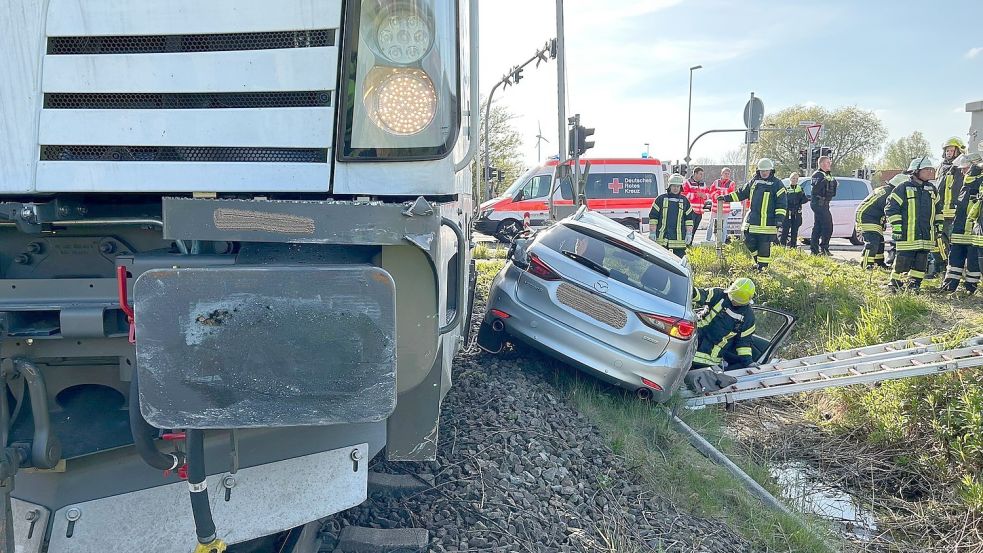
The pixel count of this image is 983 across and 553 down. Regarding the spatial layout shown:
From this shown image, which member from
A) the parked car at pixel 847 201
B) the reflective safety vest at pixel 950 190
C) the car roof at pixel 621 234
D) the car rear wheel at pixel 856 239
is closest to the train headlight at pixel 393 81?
the car roof at pixel 621 234

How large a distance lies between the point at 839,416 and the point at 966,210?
461 cm

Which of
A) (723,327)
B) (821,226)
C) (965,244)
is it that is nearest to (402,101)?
(723,327)

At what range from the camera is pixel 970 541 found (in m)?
4.55

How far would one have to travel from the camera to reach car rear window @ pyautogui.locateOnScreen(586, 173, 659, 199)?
17406mm

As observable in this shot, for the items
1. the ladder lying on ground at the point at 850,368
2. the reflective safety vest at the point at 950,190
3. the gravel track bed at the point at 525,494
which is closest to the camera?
the gravel track bed at the point at 525,494

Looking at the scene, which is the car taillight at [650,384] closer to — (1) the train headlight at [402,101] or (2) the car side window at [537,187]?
(1) the train headlight at [402,101]

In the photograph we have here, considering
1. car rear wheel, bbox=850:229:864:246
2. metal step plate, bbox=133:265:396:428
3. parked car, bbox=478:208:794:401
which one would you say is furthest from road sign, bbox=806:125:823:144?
metal step plate, bbox=133:265:396:428

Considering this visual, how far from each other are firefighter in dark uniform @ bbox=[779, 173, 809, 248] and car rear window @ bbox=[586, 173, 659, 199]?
399 centimetres

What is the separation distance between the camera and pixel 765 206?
10.9 meters

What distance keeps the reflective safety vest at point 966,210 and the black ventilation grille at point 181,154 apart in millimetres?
9586

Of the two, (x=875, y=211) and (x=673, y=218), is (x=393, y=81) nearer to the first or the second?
(x=673, y=218)

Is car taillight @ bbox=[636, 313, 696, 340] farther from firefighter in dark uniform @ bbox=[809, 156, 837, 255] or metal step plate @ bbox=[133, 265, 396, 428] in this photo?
firefighter in dark uniform @ bbox=[809, 156, 837, 255]

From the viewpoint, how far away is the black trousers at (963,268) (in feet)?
28.5

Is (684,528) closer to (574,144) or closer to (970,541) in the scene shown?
(970,541)
